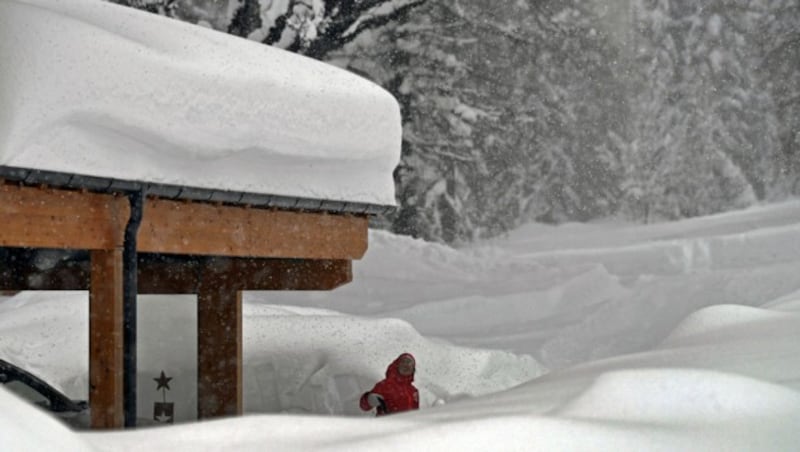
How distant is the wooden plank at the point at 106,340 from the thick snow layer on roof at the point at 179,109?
22.0 inches

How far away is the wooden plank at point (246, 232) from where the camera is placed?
21.4 feet

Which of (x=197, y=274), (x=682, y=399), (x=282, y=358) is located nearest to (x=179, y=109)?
(x=197, y=274)

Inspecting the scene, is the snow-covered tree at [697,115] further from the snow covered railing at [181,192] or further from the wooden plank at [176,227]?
the snow covered railing at [181,192]

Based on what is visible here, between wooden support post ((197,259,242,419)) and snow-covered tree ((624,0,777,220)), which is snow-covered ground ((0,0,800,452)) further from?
snow-covered tree ((624,0,777,220))

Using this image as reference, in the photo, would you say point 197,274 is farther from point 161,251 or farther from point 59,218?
point 59,218

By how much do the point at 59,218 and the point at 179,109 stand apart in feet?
2.81

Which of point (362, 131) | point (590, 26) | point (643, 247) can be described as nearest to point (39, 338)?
point (362, 131)

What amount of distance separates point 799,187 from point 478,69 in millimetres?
7657

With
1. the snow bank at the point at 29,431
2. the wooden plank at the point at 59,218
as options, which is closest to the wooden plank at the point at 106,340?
the wooden plank at the point at 59,218

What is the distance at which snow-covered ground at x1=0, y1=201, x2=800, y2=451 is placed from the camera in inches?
118

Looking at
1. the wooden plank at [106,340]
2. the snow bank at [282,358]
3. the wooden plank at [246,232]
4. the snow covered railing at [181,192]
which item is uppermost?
the snow covered railing at [181,192]

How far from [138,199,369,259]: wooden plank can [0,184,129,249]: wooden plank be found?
0.80 feet

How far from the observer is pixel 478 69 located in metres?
22.9

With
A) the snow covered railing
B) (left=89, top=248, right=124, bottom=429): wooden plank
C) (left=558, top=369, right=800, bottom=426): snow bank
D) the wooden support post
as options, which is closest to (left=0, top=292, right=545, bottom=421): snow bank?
the wooden support post
